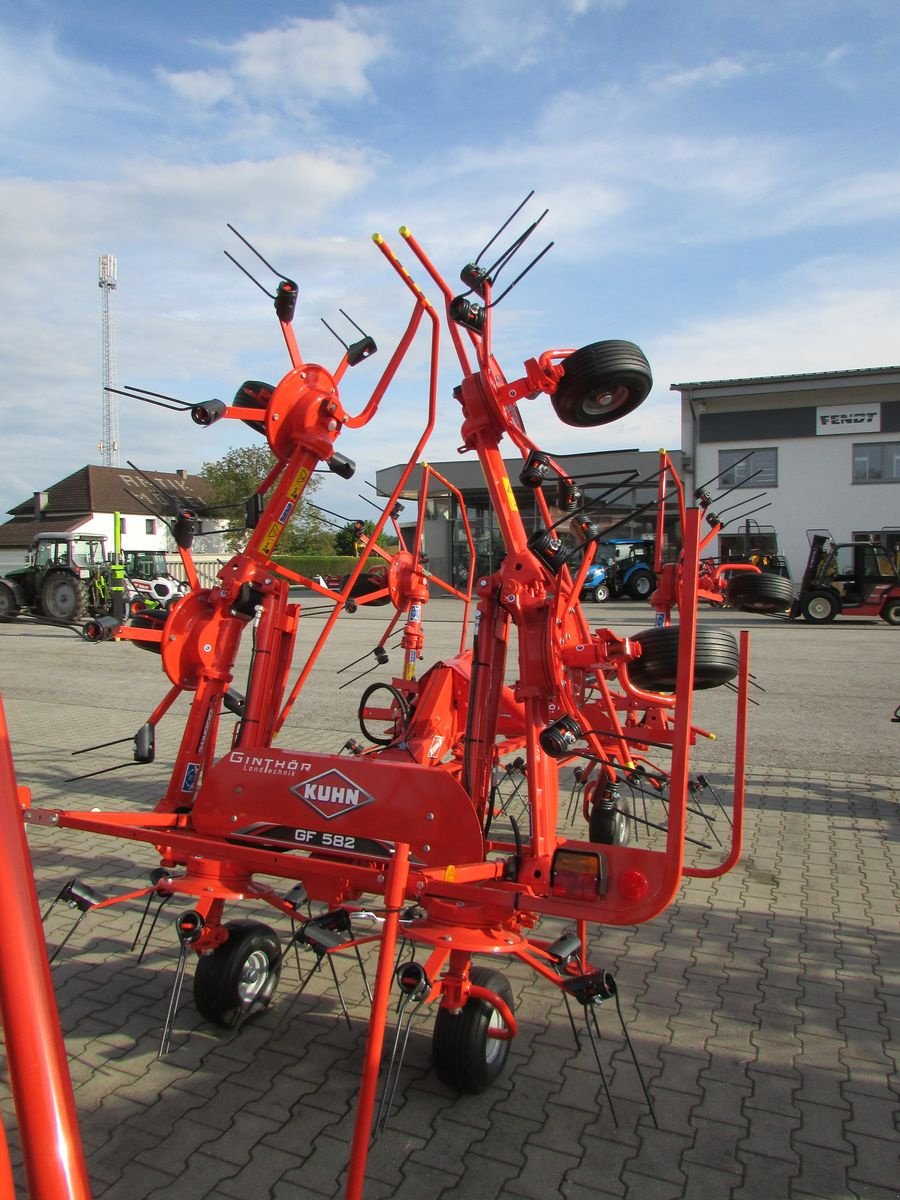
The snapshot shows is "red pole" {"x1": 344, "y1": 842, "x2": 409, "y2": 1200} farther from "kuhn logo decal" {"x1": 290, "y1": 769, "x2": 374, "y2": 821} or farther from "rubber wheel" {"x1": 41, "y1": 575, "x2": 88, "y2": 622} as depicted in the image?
"rubber wheel" {"x1": 41, "y1": 575, "x2": 88, "y2": 622}

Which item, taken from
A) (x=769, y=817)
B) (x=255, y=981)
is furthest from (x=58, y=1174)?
(x=769, y=817)

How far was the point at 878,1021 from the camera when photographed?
391 cm

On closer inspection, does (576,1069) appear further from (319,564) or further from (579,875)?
(319,564)

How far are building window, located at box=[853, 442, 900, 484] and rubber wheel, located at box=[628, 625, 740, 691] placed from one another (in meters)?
33.3

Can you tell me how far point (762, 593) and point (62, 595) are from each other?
2045 centimetres

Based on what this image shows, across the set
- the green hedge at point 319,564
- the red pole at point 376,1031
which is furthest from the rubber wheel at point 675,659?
the green hedge at point 319,564

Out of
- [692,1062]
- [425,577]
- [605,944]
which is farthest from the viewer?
[425,577]

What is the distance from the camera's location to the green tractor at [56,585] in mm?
23688

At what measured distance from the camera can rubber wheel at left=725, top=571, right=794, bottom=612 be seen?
8.02 metres

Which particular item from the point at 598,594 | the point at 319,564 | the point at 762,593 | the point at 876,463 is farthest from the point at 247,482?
the point at 762,593

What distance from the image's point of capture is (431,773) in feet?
11.6

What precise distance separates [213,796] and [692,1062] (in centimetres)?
223

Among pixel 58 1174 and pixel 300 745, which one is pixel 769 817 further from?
pixel 58 1174

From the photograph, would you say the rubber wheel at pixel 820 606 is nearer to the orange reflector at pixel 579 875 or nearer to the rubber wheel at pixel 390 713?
the rubber wheel at pixel 390 713
